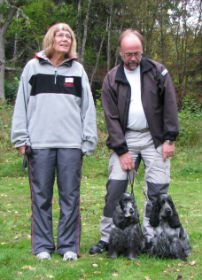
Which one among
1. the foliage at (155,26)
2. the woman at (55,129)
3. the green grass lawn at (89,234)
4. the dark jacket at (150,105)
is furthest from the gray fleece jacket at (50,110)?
the foliage at (155,26)

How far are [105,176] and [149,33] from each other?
60.0ft

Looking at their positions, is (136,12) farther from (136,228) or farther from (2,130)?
(136,228)

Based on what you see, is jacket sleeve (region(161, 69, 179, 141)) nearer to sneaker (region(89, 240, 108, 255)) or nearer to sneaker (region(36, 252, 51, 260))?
sneaker (region(89, 240, 108, 255))

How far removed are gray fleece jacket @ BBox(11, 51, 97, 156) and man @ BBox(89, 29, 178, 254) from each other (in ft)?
1.00

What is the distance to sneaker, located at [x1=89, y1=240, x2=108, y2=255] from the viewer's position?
4487mm

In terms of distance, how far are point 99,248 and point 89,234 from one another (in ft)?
3.00

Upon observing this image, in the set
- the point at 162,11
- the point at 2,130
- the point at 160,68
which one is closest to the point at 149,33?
the point at 162,11

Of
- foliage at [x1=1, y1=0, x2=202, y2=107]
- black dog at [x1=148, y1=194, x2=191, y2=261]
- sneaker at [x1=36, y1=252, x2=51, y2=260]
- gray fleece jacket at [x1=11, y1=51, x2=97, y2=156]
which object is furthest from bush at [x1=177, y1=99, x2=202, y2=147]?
foliage at [x1=1, y1=0, x2=202, y2=107]

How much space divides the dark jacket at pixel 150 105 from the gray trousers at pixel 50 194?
1.51ft

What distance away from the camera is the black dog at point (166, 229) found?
13.3 ft

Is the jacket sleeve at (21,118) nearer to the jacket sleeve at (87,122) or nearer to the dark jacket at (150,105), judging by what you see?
the jacket sleeve at (87,122)

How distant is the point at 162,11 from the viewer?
86.4ft

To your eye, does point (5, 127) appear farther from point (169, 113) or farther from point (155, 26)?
point (155, 26)

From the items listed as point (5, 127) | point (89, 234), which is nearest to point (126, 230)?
point (89, 234)
